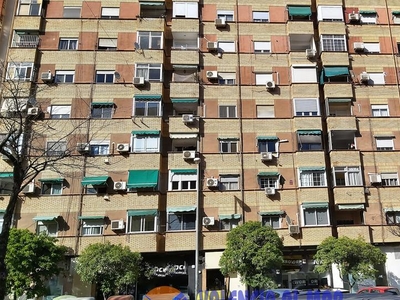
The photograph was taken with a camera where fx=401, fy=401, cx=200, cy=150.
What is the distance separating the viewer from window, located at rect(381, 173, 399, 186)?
24906 millimetres

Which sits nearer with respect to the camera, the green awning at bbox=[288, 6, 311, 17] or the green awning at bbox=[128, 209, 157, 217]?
the green awning at bbox=[128, 209, 157, 217]

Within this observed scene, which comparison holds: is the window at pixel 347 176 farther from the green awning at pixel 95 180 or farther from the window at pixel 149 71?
the green awning at pixel 95 180

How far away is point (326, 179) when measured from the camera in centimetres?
2438

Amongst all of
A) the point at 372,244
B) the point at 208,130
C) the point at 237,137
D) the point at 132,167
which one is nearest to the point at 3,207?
the point at 132,167

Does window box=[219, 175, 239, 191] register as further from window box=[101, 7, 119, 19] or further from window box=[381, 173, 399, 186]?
window box=[101, 7, 119, 19]

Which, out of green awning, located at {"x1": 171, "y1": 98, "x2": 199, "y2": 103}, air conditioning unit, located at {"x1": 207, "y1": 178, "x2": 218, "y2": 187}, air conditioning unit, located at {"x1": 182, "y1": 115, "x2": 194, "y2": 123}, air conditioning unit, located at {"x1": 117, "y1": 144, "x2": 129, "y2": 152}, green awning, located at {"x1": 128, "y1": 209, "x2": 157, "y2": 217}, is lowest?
green awning, located at {"x1": 128, "y1": 209, "x2": 157, "y2": 217}

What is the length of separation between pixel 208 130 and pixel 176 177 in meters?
3.66

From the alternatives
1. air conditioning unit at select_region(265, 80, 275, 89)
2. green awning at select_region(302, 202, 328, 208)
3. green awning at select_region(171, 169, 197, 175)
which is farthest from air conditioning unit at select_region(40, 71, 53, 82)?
green awning at select_region(302, 202, 328, 208)

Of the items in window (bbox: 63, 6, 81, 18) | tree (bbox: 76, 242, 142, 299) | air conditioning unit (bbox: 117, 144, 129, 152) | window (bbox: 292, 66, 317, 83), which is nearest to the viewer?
tree (bbox: 76, 242, 142, 299)

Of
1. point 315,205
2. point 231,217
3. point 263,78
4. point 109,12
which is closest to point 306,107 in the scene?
point 263,78

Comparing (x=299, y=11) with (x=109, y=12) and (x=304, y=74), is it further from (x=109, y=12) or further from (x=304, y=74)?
(x=109, y=12)

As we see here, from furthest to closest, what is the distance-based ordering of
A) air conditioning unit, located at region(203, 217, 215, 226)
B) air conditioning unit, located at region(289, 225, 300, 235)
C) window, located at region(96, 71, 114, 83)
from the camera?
window, located at region(96, 71, 114, 83) → air conditioning unit, located at region(203, 217, 215, 226) → air conditioning unit, located at region(289, 225, 300, 235)

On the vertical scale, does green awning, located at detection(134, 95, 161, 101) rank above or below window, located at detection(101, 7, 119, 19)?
below

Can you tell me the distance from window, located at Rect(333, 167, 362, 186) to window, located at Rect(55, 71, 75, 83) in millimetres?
17757
